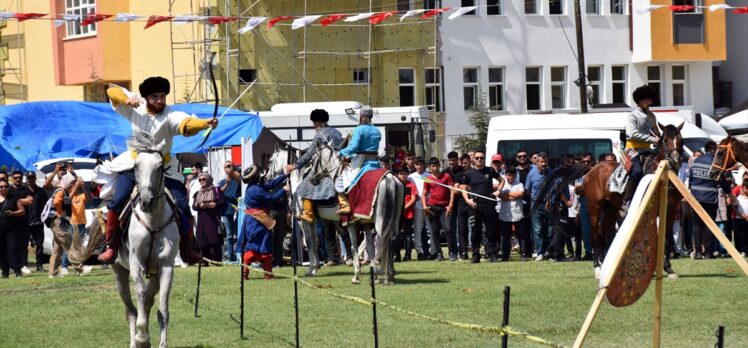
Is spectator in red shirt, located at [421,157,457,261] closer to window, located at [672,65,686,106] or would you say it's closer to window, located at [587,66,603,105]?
window, located at [587,66,603,105]

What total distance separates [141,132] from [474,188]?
41.2ft

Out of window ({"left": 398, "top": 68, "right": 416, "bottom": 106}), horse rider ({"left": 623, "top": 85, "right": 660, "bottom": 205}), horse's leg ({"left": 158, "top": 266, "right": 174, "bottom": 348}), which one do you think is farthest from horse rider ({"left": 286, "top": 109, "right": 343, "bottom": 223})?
window ({"left": 398, "top": 68, "right": 416, "bottom": 106})

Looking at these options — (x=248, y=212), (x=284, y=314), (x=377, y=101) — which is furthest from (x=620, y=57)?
(x=284, y=314)

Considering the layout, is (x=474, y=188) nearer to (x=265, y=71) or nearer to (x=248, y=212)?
(x=248, y=212)

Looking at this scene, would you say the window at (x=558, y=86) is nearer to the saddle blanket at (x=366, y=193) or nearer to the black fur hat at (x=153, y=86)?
the saddle blanket at (x=366, y=193)

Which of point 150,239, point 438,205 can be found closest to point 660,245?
point 150,239

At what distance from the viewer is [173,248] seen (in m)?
13.4

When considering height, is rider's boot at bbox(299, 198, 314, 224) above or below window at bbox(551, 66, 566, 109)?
below

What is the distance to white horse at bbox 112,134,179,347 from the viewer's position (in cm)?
1292

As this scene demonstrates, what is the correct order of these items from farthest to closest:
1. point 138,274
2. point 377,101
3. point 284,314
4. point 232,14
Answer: point 377,101
point 232,14
point 284,314
point 138,274

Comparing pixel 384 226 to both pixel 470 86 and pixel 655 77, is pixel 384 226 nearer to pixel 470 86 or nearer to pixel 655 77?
pixel 470 86

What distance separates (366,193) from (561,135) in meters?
12.5

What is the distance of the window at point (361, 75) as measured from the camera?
50625mm

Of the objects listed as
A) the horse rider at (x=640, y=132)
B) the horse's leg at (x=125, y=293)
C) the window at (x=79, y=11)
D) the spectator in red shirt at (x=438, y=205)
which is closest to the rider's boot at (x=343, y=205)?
the horse rider at (x=640, y=132)
